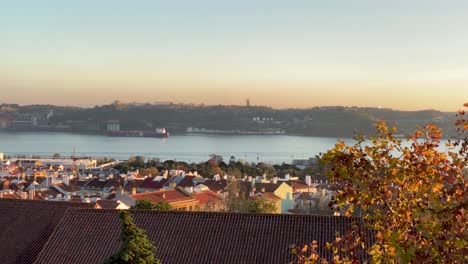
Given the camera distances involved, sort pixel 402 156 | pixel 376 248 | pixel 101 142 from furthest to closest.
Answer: pixel 101 142
pixel 402 156
pixel 376 248

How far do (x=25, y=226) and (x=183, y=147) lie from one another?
77.1 m

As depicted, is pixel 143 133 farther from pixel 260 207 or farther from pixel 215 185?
pixel 260 207

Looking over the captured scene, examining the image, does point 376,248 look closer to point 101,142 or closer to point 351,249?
point 351,249

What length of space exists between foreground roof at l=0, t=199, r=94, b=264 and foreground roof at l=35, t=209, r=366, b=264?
621 mm

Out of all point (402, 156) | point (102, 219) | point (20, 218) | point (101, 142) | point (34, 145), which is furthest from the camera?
point (101, 142)

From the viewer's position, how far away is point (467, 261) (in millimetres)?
2742

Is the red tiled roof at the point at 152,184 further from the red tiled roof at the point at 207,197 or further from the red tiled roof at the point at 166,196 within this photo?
the red tiled roof at the point at 166,196

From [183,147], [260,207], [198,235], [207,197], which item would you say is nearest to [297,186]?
[207,197]

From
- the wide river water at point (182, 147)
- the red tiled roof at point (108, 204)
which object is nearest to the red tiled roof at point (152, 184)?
the red tiled roof at point (108, 204)

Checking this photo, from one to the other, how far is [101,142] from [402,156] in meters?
95.7

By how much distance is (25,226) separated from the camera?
10266 mm

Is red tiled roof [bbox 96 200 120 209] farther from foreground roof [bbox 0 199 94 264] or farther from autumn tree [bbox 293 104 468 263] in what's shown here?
autumn tree [bbox 293 104 468 263]

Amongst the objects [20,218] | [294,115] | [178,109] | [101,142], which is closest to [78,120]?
[178,109]

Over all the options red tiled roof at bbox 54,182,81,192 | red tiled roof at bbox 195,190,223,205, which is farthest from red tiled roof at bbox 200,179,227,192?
red tiled roof at bbox 54,182,81,192
